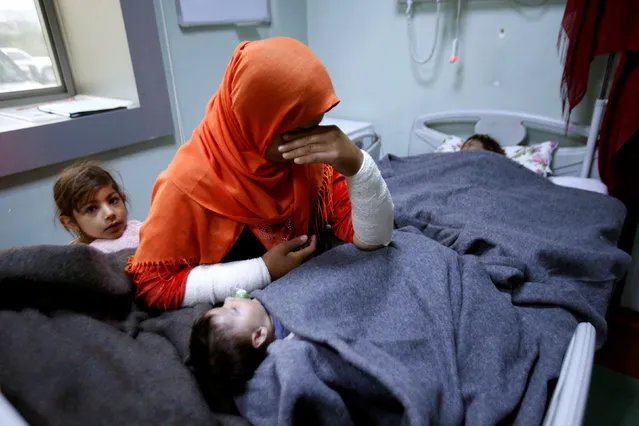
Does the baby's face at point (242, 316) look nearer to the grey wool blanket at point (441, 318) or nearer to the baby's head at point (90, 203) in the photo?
the grey wool blanket at point (441, 318)

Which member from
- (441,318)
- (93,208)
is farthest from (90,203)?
(441,318)

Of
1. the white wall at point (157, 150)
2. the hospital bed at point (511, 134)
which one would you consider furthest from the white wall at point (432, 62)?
the white wall at point (157, 150)

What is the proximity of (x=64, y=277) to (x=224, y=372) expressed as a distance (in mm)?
315

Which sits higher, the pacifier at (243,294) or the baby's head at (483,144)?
the baby's head at (483,144)

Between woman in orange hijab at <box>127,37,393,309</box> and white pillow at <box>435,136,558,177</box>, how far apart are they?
1.04m

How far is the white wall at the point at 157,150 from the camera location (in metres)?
1.46

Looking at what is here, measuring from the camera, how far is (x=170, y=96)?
1846 millimetres

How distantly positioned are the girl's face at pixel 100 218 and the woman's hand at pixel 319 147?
0.69 metres

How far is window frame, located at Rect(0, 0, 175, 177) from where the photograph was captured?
1389 millimetres

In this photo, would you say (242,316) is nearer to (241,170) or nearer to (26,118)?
(241,170)

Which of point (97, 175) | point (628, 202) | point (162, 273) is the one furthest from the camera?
point (628, 202)

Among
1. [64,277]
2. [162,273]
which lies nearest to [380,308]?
[162,273]

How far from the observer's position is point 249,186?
0.87 m

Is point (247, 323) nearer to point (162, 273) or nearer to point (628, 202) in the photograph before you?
point (162, 273)
